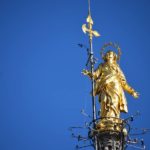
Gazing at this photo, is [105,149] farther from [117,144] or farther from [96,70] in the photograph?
[96,70]

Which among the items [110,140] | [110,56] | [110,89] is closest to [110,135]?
[110,140]

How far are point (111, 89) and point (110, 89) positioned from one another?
5 cm

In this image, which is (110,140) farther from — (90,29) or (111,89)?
(90,29)

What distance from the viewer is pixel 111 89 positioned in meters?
50.1

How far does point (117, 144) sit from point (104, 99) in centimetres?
291

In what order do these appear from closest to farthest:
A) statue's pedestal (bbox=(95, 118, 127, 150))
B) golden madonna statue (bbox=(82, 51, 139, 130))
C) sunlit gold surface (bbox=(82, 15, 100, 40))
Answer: statue's pedestal (bbox=(95, 118, 127, 150)), golden madonna statue (bbox=(82, 51, 139, 130)), sunlit gold surface (bbox=(82, 15, 100, 40))

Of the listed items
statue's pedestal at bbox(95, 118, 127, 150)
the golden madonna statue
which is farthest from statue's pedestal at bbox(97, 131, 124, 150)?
the golden madonna statue

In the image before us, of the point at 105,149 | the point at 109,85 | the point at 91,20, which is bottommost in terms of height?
the point at 105,149

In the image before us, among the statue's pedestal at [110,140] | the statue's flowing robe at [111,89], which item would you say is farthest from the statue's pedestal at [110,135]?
the statue's flowing robe at [111,89]

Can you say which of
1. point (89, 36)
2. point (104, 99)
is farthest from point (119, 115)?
point (89, 36)

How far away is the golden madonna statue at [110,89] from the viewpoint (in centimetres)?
4953

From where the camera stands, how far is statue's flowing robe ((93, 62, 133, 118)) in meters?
49.6

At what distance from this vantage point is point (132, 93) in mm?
51531

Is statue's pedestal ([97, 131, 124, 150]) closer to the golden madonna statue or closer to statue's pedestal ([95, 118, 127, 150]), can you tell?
statue's pedestal ([95, 118, 127, 150])
